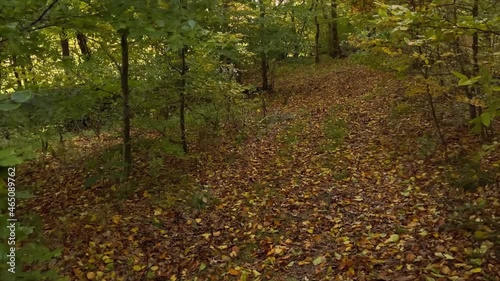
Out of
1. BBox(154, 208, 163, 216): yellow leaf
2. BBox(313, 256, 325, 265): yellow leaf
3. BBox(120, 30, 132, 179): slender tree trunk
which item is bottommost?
BBox(313, 256, 325, 265): yellow leaf

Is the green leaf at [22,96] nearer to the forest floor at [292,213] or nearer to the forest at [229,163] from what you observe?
the forest at [229,163]

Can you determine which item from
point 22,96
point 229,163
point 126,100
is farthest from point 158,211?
point 22,96

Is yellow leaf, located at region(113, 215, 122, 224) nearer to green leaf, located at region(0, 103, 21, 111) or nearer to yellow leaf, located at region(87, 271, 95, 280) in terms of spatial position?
yellow leaf, located at region(87, 271, 95, 280)

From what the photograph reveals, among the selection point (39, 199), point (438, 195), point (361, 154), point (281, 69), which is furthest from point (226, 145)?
point (281, 69)

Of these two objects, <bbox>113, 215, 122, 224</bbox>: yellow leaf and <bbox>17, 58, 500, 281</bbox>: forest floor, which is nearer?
<bbox>17, 58, 500, 281</bbox>: forest floor

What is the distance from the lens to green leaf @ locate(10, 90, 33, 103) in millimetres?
1429

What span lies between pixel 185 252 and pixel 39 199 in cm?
328

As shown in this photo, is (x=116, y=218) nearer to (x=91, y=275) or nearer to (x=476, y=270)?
(x=91, y=275)

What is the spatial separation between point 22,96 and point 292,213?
5114mm

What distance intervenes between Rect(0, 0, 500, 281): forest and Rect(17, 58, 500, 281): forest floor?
30 mm

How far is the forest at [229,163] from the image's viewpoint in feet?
A: 13.0

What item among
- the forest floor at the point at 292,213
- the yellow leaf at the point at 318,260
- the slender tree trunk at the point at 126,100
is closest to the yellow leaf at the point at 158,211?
the forest floor at the point at 292,213

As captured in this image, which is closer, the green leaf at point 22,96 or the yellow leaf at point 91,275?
the green leaf at point 22,96

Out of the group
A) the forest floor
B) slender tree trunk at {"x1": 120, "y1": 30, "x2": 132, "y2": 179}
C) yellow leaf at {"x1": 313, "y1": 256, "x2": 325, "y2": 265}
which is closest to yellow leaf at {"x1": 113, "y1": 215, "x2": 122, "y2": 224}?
the forest floor
